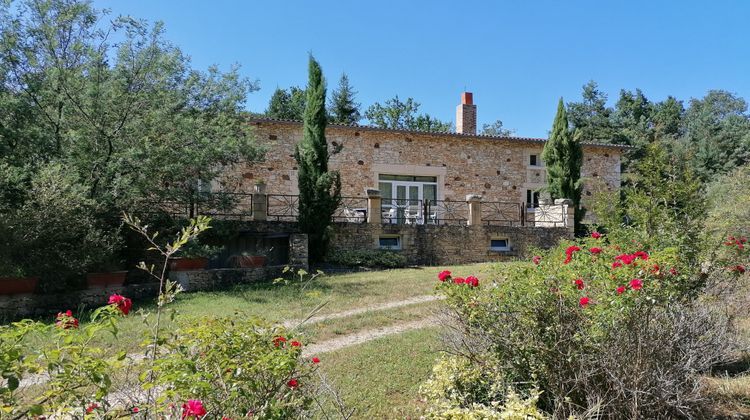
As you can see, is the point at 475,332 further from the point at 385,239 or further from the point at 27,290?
the point at 385,239

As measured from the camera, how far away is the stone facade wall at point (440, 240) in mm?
14023

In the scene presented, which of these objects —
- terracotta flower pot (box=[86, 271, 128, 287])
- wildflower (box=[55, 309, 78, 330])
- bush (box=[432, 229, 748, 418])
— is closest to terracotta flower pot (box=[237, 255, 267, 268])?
terracotta flower pot (box=[86, 271, 128, 287])

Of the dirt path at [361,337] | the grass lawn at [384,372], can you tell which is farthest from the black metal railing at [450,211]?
the grass lawn at [384,372]

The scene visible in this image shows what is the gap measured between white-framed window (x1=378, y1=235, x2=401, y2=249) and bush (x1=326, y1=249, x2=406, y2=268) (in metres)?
0.59

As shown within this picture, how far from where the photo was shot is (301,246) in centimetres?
1197

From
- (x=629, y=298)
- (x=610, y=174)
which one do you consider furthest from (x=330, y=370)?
(x=610, y=174)

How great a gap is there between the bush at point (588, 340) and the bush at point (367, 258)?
952cm

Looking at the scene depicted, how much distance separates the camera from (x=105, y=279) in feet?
29.0

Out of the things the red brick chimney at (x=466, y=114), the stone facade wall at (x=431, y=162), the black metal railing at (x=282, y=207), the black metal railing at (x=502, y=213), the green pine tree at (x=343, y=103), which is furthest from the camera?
the green pine tree at (x=343, y=103)

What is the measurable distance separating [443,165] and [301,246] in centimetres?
894

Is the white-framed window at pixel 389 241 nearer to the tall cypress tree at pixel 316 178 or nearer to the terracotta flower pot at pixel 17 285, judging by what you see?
the tall cypress tree at pixel 316 178

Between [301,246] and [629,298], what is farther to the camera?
[301,246]

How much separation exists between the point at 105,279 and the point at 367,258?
6.77m

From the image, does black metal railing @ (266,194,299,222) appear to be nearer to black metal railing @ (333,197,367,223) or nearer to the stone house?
the stone house
